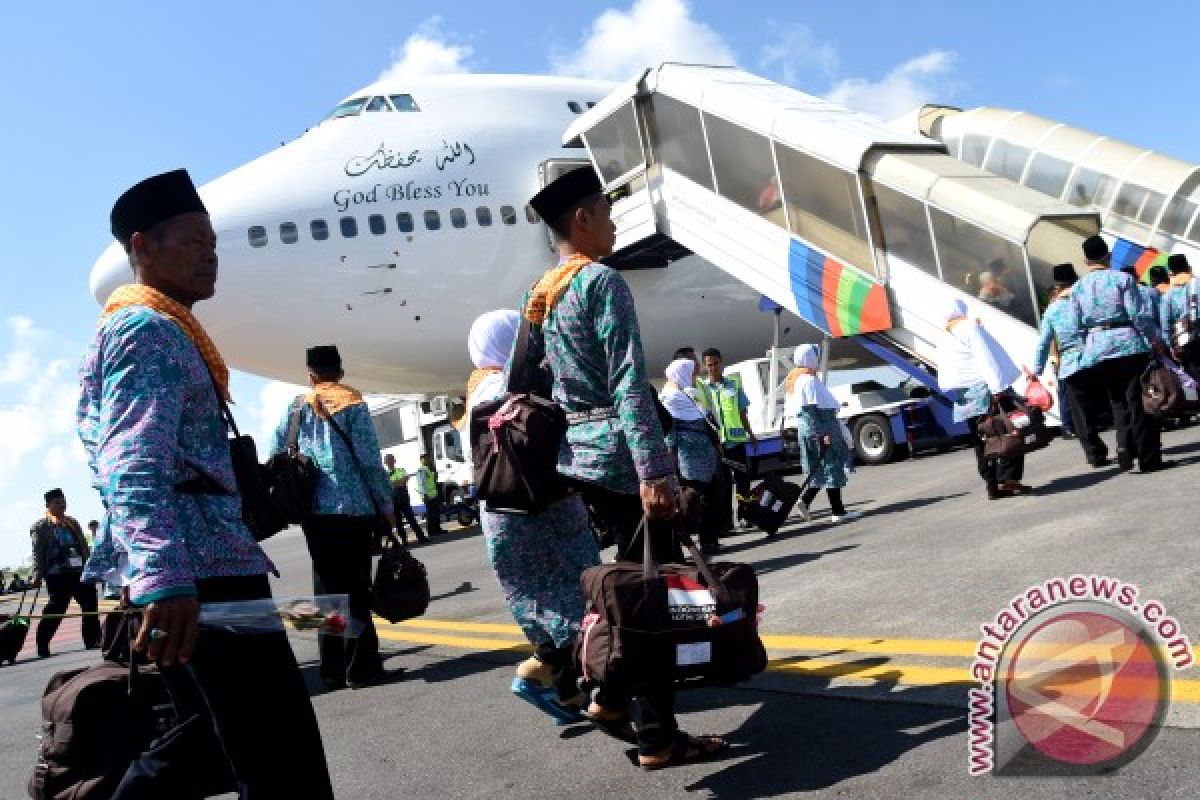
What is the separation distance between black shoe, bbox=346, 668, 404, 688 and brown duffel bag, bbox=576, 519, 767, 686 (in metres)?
2.82

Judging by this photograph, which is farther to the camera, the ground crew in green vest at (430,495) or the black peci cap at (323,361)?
the ground crew in green vest at (430,495)

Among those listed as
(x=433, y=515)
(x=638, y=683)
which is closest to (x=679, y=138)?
(x=433, y=515)

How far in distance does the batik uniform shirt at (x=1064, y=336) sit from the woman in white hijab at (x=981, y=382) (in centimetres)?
40

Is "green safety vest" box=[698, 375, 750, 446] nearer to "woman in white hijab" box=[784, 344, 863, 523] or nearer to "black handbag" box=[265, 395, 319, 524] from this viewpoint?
"woman in white hijab" box=[784, 344, 863, 523]

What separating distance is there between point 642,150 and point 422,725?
1160 cm

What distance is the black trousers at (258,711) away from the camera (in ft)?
7.53

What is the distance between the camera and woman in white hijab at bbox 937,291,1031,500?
7.83m

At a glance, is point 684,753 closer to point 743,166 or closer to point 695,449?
point 695,449

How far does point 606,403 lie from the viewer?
3.48 meters

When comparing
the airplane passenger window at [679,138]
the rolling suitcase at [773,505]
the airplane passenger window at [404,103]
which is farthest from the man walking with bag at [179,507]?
the airplane passenger window at [404,103]

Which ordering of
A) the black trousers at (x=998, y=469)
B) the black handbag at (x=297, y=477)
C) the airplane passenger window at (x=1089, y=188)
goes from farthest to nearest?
the airplane passenger window at (x=1089, y=188) → the black trousers at (x=998, y=469) → the black handbag at (x=297, y=477)

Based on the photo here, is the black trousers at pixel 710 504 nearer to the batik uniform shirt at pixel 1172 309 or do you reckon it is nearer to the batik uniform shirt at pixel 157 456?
the batik uniform shirt at pixel 157 456

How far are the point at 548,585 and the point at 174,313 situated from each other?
1.89 meters
